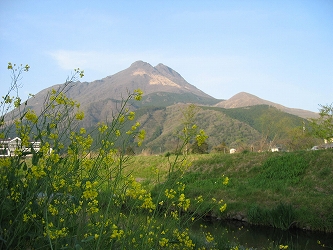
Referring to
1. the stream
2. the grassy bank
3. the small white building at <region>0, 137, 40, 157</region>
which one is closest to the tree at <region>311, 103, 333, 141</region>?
the grassy bank

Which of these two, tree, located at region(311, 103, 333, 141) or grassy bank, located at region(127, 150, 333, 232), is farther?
tree, located at region(311, 103, 333, 141)

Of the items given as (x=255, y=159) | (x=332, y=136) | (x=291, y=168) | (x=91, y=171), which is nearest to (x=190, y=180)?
(x=255, y=159)

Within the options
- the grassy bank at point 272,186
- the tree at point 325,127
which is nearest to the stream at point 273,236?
the grassy bank at point 272,186

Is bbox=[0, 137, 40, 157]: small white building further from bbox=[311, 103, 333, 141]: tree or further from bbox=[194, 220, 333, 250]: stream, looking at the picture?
bbox=[311, 103, 333, 141]: tree

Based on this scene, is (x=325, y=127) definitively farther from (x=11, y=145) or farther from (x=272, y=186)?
(x=11, y=145)

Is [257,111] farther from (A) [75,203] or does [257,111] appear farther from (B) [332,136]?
(A) [75,203]

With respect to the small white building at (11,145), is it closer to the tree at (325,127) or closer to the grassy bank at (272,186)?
the grassy bank at (272,186)

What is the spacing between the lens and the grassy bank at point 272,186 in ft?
36.4

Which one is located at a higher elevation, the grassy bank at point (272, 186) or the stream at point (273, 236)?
the grassy bank at point (272, 186)

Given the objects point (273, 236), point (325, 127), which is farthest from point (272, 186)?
point (325, 127)

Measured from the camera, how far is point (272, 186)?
1453 centimetres

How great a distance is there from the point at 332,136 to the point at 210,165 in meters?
9.82

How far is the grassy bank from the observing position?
11102mm

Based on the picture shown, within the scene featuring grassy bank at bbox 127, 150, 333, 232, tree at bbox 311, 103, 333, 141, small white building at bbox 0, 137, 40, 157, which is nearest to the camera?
small white building at bbox 0, 137, 40, 157
